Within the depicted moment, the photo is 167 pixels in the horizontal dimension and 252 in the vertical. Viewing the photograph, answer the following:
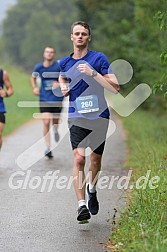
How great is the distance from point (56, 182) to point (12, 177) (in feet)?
2.39

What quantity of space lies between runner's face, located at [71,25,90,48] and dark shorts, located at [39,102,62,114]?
6.47 metres

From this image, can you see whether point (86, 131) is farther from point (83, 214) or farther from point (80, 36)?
point (80, 36)

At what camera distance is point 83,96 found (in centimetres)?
827

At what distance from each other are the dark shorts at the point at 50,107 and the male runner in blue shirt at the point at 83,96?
6.27 m

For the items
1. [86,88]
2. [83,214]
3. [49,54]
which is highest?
[86,88]

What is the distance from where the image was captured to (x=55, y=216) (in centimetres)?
872

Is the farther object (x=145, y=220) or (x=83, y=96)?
(x=83, y=96)

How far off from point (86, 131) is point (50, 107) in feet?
21.3

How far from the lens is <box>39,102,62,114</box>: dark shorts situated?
14.7 m

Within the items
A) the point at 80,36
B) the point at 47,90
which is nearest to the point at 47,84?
the point at 47,90

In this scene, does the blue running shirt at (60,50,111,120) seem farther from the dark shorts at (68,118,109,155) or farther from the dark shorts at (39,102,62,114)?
the dark shorts at (39,102,62,114)

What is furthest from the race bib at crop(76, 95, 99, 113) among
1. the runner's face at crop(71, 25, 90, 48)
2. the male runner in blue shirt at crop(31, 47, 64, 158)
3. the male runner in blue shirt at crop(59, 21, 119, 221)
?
the male runner in blue shirt at crop(31, 47, 64, 158)

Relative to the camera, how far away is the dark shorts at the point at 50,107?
14.7 m

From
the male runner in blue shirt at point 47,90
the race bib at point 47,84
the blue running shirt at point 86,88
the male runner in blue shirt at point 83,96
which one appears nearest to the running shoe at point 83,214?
the male runner in blue shirt at point 83,96
